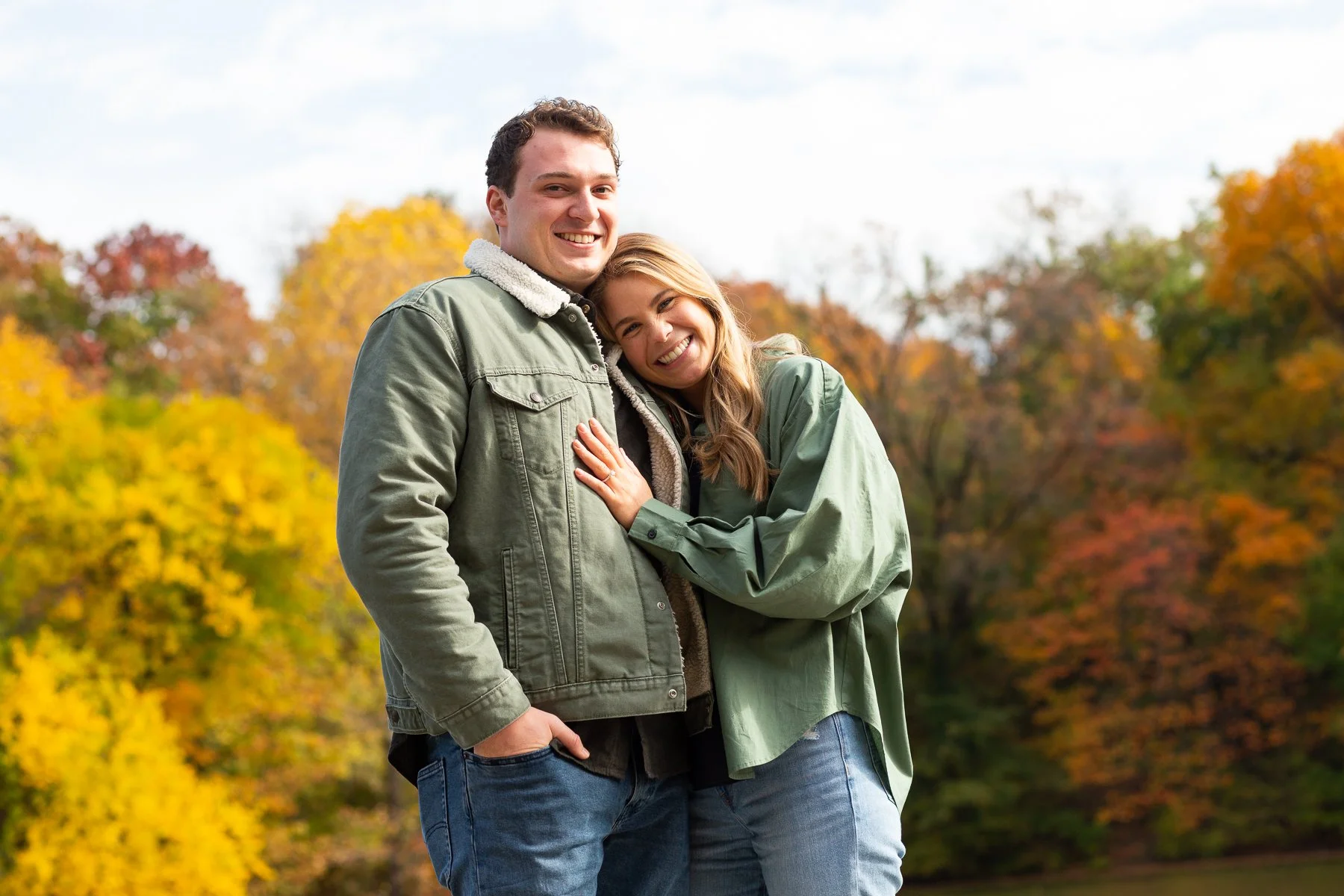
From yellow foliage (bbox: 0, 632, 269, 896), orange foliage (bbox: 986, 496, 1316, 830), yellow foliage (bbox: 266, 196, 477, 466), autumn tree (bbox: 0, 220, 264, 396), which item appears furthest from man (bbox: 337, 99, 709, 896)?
autumn tree (bbox: 0, 220, 264, 396)

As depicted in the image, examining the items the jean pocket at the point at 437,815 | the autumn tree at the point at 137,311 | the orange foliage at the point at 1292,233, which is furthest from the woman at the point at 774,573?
the autumn tree at the point at 137,311

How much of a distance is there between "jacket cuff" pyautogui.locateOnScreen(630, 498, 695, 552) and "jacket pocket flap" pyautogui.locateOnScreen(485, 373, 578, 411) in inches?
9.8

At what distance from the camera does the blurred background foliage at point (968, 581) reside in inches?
571

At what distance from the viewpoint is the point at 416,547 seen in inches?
83.0

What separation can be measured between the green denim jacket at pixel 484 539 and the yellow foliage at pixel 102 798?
12194mm

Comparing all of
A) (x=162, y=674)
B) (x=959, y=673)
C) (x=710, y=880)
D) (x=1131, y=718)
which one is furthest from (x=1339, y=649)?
(x=710, y=880)

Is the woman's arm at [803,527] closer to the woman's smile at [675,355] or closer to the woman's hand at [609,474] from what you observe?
the woman's hand at [609,474]

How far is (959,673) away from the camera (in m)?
18.4

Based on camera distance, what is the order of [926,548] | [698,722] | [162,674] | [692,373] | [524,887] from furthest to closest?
[926,548]
[162,674]
[692,373]
[698,722]
[524,887]

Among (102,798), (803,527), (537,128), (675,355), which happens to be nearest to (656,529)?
(803,527)

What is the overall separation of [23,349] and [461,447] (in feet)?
73.4

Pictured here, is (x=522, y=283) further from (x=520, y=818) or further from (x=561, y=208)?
(x=520, y=818)

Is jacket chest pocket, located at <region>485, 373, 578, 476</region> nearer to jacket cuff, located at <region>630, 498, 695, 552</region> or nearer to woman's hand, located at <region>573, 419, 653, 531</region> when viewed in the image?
woman's hand, located at <region>573, 419, 653, 531</region>

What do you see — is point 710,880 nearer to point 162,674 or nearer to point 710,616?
point 710,616
